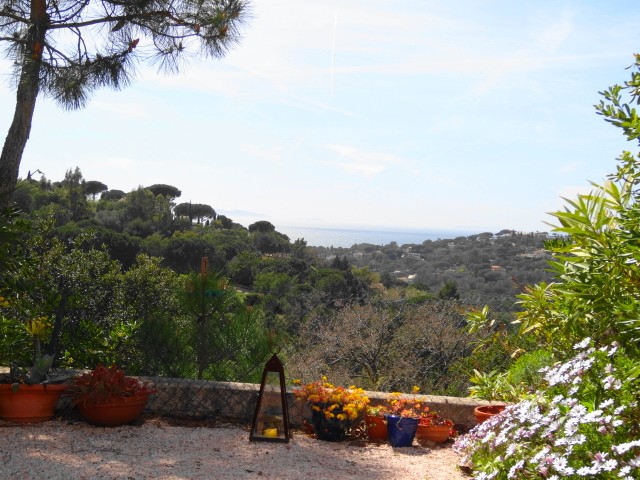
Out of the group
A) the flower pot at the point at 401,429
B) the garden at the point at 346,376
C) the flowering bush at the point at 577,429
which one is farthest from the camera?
the flower pot at the point at 401,429

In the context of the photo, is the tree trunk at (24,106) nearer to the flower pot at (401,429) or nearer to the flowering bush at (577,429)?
the flower pot at (401,429)

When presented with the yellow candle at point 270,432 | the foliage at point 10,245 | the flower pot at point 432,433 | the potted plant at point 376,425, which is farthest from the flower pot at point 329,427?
the foliage at point 10,245

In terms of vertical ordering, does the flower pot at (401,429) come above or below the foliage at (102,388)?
below

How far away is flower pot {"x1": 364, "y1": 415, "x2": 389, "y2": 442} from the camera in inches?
184

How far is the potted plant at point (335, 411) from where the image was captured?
4.57 m

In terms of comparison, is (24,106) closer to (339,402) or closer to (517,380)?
(339,402)

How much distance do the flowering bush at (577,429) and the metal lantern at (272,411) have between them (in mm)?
1459

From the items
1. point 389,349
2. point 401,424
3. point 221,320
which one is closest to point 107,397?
point 221,320

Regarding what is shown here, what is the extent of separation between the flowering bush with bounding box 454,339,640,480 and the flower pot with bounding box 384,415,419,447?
2.87ft

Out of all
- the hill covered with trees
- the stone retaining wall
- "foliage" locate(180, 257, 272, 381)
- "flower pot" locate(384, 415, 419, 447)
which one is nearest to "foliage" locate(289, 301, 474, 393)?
the hill covered with trees

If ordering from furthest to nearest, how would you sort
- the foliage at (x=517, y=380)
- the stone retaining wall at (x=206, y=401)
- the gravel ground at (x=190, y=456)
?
the stone retaining wall at (x=206, y=401), the foliage at (x=517, y=380), the gravel ground at (x=190, y=456)

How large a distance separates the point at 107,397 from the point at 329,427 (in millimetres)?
1562

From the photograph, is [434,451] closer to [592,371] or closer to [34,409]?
[592,371]

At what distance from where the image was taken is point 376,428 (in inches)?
184
